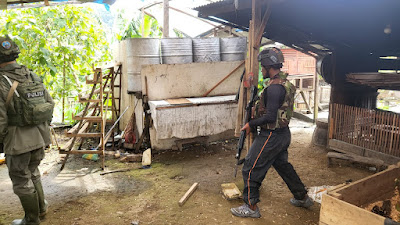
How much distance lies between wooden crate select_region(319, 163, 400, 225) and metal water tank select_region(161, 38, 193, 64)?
5047 mm

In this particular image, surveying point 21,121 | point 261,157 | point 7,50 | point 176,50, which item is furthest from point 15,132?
point 176,50

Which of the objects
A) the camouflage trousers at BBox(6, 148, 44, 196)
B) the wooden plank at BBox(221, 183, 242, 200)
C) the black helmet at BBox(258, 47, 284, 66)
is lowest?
the wooden plank at BBox(221, 183, 242, 200)

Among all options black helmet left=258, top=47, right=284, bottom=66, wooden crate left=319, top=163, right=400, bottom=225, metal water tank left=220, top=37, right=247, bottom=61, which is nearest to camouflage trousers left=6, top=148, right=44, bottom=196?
black helmet left=258, top=47, right=284, bottom=66

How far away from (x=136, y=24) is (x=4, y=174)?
20.9 feet

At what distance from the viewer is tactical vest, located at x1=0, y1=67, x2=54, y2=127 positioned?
3668mm

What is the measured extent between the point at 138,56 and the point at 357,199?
17.5ft

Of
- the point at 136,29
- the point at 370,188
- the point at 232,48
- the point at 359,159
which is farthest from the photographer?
the point at 136,29

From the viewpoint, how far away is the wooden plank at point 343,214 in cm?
254

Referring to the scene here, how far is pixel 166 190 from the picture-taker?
523 centimetres

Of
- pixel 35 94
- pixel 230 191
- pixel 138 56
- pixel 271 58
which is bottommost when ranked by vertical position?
pixel 230 191

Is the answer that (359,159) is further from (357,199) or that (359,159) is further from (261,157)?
(357,199)

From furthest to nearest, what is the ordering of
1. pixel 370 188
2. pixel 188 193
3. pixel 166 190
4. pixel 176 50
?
pixel 176 50, pixel 166 190, pixel 188 193, pixel 370 188

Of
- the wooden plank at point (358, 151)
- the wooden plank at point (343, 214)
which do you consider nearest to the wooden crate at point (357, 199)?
the wooden plank at point (343, 214)

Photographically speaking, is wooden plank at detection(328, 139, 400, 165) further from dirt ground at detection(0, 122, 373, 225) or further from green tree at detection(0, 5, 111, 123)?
green tree at detection(0, 5, 111, 123)
